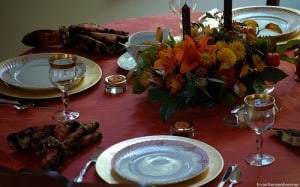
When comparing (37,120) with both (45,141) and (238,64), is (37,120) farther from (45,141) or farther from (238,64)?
(238,64)

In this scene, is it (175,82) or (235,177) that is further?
(175,82)

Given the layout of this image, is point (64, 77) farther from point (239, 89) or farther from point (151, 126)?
point (239, 89)

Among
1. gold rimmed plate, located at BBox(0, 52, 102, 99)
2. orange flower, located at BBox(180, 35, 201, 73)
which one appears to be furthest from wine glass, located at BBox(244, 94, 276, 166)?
gold rimmed plate, located at BBox(0, 52, 102, 99)

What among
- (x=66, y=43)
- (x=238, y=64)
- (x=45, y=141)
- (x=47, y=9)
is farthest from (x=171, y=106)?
(x=47, y=9)

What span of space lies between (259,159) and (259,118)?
0.10m

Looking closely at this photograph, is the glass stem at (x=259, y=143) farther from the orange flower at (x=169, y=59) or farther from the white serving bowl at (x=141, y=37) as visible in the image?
the white serving bowl at (x=141, y=37)

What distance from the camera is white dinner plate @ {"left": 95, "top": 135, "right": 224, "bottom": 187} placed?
1.13m

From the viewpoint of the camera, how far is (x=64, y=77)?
145 cm

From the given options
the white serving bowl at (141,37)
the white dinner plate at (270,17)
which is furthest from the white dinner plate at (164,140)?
the white dinner plate at (270,17)

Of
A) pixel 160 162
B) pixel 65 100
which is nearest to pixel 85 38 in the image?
pixel 65 100

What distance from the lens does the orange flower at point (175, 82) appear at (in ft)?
4.64

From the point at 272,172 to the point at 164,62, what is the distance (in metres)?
0.42

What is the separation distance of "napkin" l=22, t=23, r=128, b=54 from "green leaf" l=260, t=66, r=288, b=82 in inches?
21.9

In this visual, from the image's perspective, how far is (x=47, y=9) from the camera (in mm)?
3199
